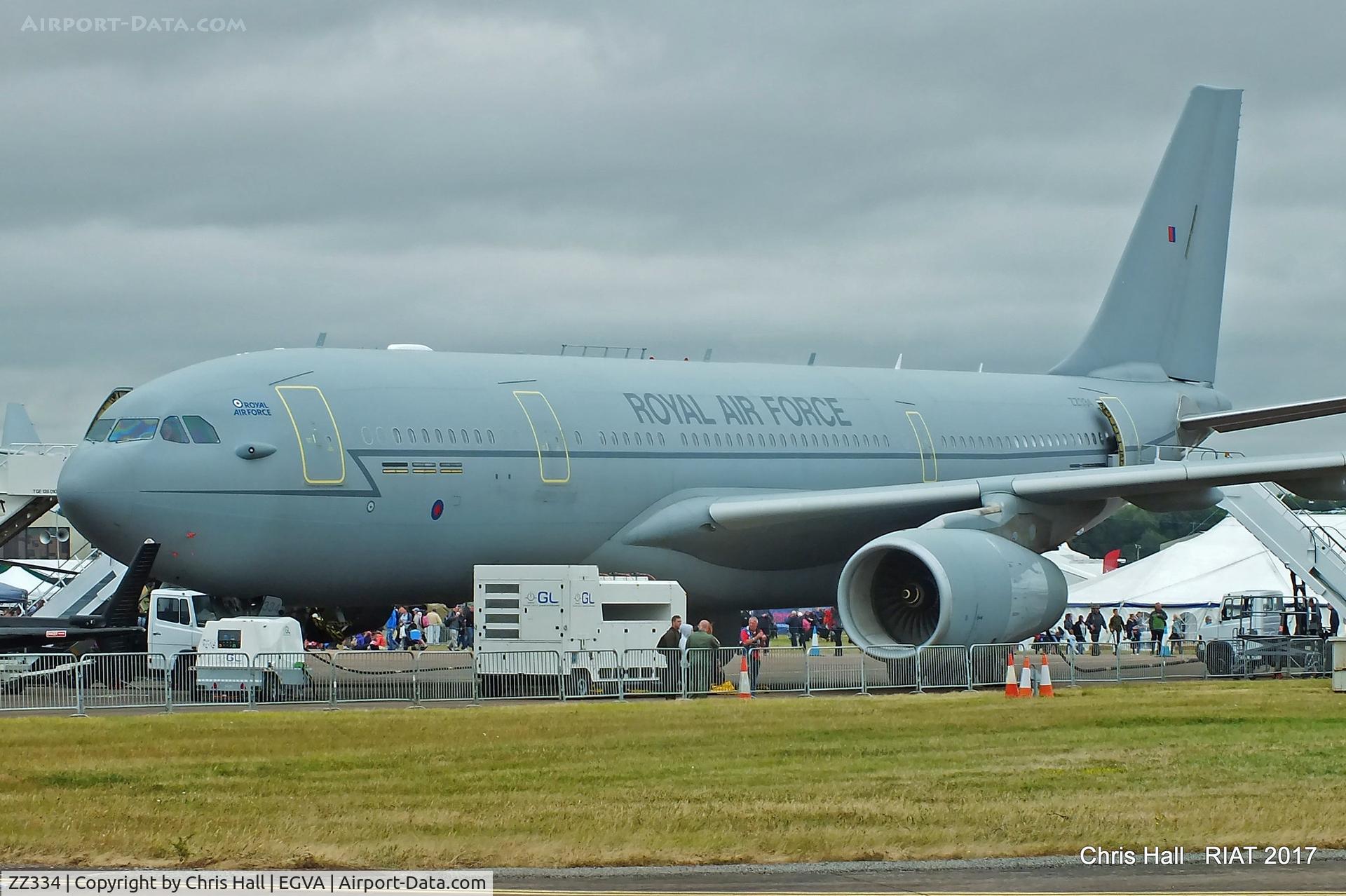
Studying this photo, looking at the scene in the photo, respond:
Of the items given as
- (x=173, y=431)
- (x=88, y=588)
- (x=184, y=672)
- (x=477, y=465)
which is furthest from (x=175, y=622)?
(x=88, y=588)

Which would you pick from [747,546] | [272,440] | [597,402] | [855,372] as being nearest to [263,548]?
[272,440]

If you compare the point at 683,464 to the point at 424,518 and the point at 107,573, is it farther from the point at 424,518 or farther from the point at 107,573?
the point at 107,573

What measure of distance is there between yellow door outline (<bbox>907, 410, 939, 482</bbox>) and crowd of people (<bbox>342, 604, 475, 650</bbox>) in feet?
37.5

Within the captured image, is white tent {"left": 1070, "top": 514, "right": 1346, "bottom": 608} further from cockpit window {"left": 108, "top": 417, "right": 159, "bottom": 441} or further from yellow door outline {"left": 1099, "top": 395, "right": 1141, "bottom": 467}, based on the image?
cockpit window {"left": 108, "top": 417, "right": 159, "bottom": 441}

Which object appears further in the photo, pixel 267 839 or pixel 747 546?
pixel 747 546

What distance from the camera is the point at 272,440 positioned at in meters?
22.5

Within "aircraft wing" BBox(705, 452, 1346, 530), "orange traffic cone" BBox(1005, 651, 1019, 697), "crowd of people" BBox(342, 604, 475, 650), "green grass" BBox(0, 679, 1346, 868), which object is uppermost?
"aircraft wing" BBox(705, 452, 1346, 530)

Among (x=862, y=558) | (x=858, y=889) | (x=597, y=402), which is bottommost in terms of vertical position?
(x=858, y=889)

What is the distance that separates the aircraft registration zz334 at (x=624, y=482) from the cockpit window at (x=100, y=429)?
1.5 inches

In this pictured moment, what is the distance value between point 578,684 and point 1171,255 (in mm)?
17324

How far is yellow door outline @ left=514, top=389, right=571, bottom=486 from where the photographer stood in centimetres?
2452

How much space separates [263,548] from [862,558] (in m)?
7.84

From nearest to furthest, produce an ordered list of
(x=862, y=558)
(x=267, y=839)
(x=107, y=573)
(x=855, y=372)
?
(x=267, y=839) < (x=862, y=558) < (x=855, y=372) < (x=107, y=573)
